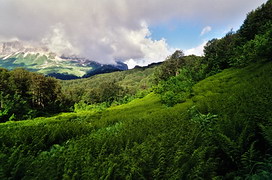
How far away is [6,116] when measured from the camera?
38.9 m

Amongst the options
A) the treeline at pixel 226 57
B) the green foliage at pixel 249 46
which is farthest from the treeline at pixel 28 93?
the green foliage at pixel 249 46

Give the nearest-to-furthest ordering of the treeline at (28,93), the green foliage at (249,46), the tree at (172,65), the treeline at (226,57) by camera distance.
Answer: the green foliage at (249,46), the treeline at (226,57), the treeline at (28,93), the tree at (172,65)

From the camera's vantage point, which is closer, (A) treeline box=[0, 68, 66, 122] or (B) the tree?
(A) treeline box=[0, 68, 66, 122]

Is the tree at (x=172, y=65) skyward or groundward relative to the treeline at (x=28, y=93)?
skyward

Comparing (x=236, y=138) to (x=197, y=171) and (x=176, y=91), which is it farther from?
(x=176, y=91)

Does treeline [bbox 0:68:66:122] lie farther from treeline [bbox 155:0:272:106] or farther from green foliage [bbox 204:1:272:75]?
green foliage [bbox 204:1:272:75]

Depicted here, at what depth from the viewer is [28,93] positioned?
58562 millimetres

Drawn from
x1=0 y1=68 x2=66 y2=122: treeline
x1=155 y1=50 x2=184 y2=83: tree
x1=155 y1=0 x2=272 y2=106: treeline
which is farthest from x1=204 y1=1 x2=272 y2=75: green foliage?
x1=0 y1=68 x2=66 y2=122: treeline

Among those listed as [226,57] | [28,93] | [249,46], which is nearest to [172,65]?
[226,57]

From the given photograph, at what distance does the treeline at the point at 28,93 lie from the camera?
43688 millimetres

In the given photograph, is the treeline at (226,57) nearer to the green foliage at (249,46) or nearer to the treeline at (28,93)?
the green foliage at (249,46)

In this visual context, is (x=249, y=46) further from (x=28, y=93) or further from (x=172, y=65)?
(x=28, y=93)

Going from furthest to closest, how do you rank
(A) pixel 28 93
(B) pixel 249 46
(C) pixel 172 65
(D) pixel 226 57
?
(C) pixel 172 65, (A) pixel 28 93, (D) pixel 226 57, (B) pixel 249 46

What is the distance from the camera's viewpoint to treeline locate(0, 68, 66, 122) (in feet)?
143
